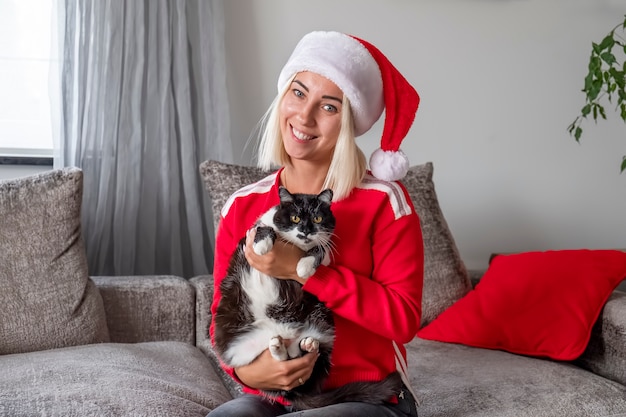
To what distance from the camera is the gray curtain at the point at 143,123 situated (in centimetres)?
246

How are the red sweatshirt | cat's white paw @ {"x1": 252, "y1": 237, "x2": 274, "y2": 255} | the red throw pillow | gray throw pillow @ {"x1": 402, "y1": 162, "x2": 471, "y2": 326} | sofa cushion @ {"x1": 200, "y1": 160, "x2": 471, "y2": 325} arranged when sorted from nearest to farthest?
cat's white paw @ {"x1": 252, "y1": 237, "x2": 274, "y2": 255} → the red sweatshirt → the red throw pillow → sofa cushion @ {"x1": 200, "y1": 160, "x2": 471, "y2": 325} → gray throw pillow @ {"x1": 402, "y1": 162, "x2": 471, "y2": 326}

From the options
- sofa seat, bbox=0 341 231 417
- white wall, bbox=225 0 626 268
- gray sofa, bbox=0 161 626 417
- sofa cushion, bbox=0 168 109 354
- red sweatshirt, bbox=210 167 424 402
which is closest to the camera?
red sweatshirt, bbox=210 167 424 402

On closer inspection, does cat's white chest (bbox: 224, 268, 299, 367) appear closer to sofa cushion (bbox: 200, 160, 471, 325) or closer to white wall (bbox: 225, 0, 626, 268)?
sofa cushion (bbox: 200, 160, 471, 325)

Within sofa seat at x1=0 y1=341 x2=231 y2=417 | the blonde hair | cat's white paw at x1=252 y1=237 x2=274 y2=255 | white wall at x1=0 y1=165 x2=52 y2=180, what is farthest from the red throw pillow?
white wall at x1=0 y1=165 x2=52 y2=180

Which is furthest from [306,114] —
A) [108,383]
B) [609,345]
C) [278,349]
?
[609,345]

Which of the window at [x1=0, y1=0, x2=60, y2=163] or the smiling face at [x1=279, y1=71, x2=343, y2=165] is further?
the window at [x1=0, y1=0, x2=60, y2=163]

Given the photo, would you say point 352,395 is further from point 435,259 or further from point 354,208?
point 435,259

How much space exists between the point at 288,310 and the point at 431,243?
1217 mm

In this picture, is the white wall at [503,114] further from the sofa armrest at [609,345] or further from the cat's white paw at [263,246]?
the cat's white paw at [263,246]

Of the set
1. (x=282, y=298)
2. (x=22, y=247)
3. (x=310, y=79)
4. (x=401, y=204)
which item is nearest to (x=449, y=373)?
Result: (x=401, y=204)

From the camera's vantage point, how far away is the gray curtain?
2.46 metres

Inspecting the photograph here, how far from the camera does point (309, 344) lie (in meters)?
1.34

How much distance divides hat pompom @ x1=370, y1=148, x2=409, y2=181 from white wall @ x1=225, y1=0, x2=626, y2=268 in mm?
1337

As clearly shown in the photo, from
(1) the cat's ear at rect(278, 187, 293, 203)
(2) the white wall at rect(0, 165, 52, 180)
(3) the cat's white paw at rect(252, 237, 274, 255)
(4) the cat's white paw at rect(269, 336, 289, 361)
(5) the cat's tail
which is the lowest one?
A: (5) the cat's tail
